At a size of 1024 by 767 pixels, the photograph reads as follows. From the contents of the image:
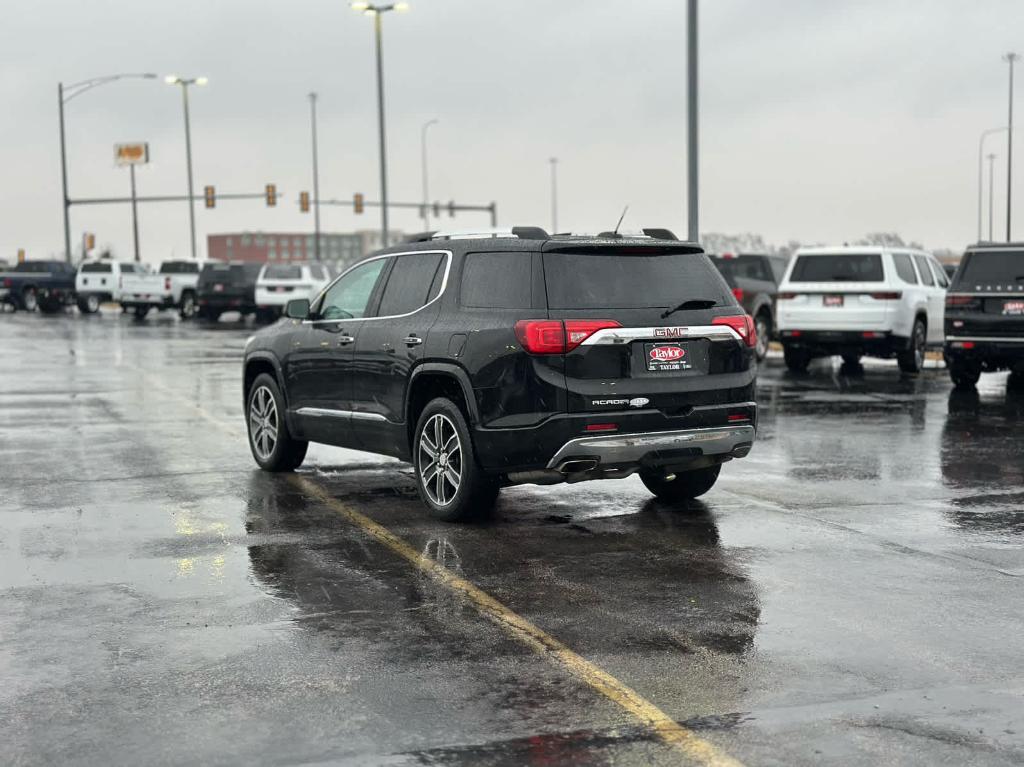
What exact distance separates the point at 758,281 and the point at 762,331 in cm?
94

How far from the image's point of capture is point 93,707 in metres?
5.27

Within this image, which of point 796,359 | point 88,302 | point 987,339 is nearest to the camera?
point 987,339

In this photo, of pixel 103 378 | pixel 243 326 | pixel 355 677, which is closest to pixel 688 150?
pixel 103 378

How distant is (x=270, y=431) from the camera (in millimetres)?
11633

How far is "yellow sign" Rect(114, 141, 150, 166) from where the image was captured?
9138cm

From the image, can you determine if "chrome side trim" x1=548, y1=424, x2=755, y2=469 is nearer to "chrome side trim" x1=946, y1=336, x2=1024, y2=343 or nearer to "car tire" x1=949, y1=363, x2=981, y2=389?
"chrome side trim" x1=946, y1=336, x2=1024, y2=343

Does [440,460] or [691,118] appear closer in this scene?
[440,460]

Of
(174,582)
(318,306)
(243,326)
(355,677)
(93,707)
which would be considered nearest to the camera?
(93,707)

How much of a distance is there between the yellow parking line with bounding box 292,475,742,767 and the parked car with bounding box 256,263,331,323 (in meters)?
35.6

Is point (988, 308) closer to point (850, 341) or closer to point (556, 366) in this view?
point (850, 341)

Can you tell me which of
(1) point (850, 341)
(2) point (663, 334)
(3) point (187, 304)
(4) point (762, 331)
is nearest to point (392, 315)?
(2) point (663, 334)

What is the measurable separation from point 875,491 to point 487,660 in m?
5.35

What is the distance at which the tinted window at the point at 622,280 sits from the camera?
8773 millimetres

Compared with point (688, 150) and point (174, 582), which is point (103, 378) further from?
point (174, 582)
